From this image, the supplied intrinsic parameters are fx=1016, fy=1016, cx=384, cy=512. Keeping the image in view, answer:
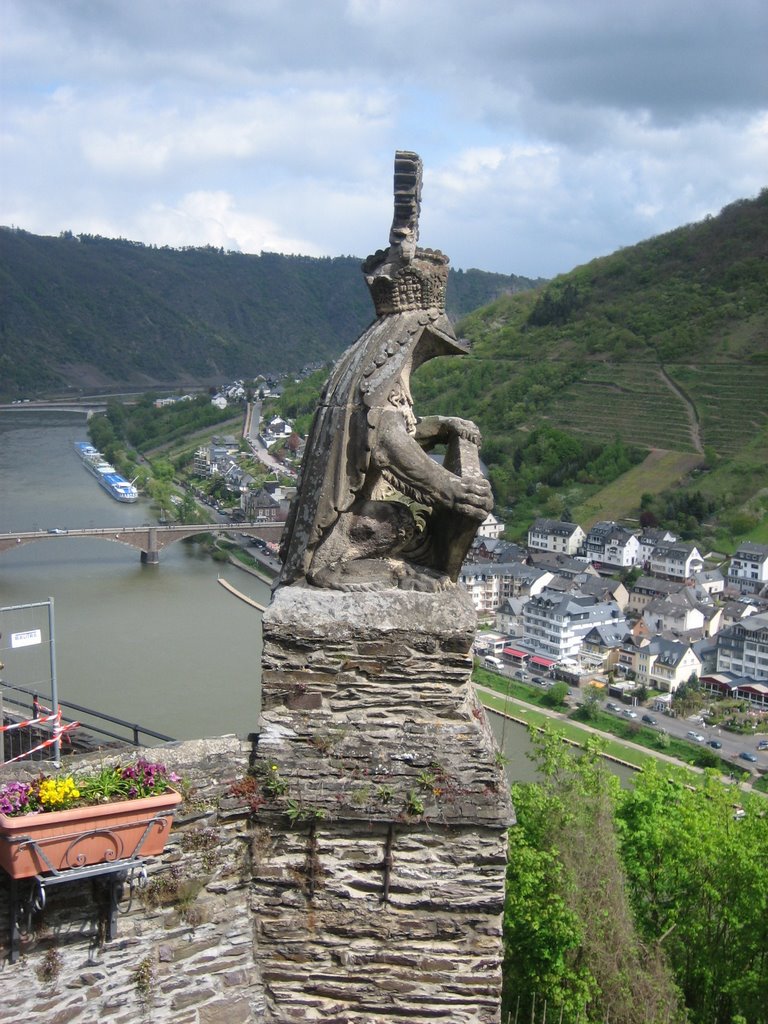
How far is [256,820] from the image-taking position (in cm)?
383

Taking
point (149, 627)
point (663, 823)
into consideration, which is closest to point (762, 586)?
point (149, 627)

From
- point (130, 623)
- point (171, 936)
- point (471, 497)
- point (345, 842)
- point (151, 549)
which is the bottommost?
point (130, 623)

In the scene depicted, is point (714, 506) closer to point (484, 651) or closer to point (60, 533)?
point (484, 651)

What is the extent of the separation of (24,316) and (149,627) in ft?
231

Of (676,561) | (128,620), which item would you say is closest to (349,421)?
(128,620)

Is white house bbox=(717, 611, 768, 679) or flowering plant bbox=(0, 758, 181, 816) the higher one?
flowering plant bbox=(0, 758, 181, 816)

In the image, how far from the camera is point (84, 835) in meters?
3.37

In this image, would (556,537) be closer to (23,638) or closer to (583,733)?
(583,733)

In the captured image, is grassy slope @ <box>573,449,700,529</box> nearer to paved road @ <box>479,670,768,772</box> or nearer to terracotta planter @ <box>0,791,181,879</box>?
paved road @ <box>479,670,768,772</box>

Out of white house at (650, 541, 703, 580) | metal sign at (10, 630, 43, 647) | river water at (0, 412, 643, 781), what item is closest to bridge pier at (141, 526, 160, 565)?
river water at (0, 412, 643, 781)

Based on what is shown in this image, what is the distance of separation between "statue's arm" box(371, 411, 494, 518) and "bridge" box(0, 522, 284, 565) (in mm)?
34085

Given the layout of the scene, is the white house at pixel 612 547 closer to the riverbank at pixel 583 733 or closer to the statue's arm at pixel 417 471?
the riverbank at pixel 583 733

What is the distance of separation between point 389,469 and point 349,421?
0.26 m

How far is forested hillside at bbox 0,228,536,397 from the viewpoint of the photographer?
9269cm
